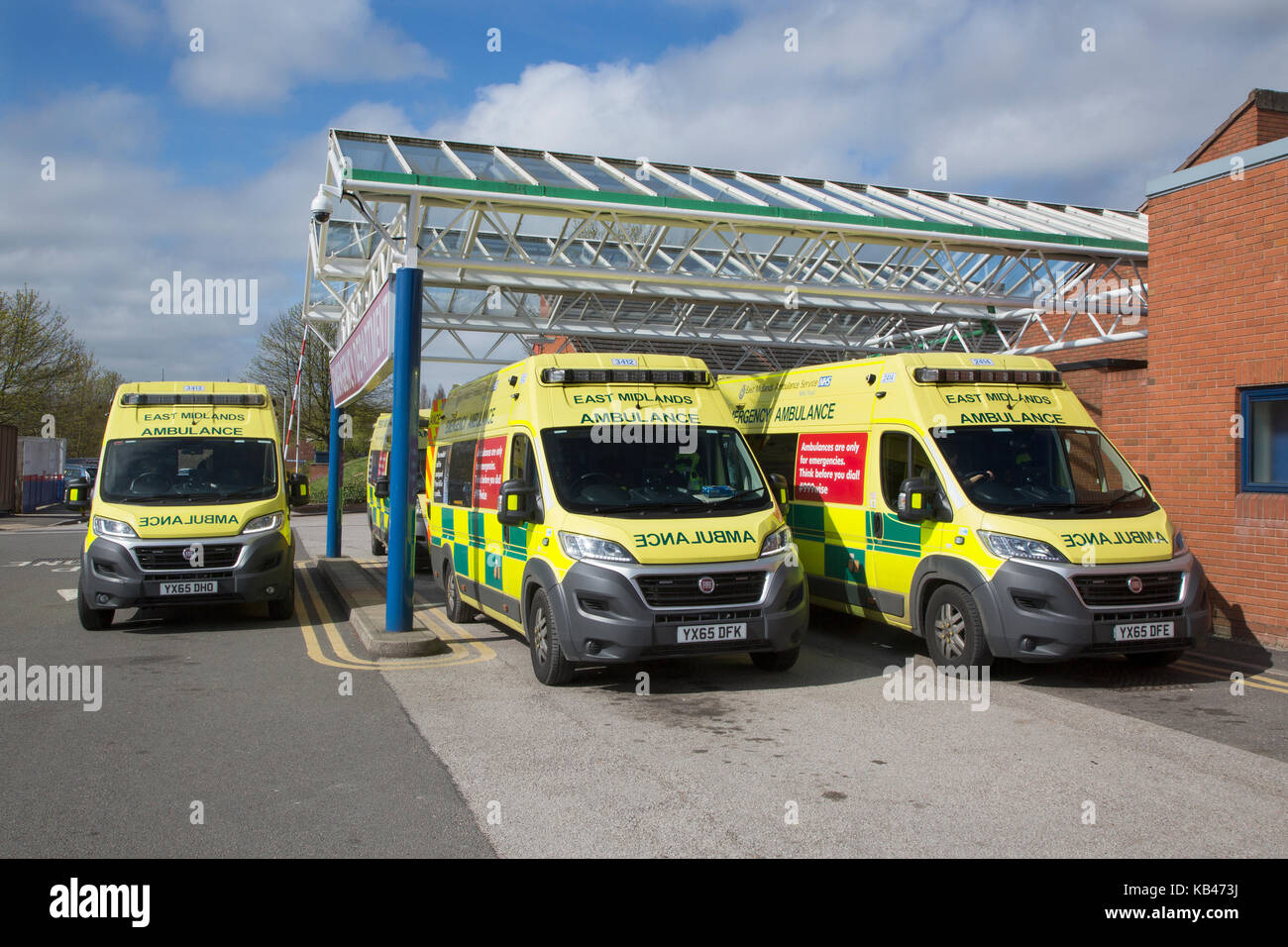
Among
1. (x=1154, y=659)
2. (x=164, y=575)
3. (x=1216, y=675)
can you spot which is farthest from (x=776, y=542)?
(x=164, y=575)

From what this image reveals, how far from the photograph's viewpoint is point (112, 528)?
1027cm

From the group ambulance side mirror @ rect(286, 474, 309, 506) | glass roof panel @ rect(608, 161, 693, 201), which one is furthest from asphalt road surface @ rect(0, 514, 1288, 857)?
glass roof panel @ rect(608, 161, 693, 201)

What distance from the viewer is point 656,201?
1378 centimetres

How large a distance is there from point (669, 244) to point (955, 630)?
10.7 metres

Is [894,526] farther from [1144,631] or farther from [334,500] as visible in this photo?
[334,500]

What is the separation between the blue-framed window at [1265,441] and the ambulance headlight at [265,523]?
32.4 ft

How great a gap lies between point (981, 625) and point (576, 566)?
122 inches

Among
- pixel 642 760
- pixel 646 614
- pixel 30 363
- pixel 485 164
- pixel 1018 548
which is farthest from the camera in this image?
pixel 30 363

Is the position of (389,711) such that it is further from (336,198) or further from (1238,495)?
(1238,495)

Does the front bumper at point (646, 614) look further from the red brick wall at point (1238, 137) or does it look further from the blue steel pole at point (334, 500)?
the red brick wall at point (1238, 137)

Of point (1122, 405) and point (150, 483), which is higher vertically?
point (1122, 405)

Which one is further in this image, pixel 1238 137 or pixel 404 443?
pixel 1238 137

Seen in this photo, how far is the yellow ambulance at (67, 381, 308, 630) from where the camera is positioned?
33.4 feet

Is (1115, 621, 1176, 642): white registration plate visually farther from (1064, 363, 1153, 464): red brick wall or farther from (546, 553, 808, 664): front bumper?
(1064, 363, 1153, 464): red brick wall
